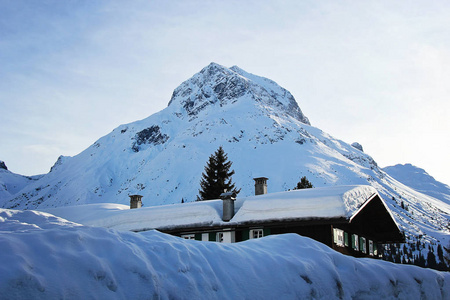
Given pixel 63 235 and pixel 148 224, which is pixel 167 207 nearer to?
pixel 148 224

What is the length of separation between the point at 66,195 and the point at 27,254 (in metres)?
147

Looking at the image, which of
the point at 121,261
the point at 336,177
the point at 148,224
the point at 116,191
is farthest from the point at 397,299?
the point at 116,191

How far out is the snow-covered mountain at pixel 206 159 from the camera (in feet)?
410

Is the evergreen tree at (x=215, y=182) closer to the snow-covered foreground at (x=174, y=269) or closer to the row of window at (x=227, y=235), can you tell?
the row of window at (x=227, y=235)

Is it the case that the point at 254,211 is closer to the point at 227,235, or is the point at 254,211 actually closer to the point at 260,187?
the point at 227,235

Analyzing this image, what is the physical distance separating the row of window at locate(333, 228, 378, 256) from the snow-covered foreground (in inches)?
471

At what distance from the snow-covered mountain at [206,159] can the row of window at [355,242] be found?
8151 cm

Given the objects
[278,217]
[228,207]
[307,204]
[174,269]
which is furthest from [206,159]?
[174,269]

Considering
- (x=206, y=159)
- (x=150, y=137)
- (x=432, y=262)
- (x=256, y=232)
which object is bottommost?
(x=432, y=262)

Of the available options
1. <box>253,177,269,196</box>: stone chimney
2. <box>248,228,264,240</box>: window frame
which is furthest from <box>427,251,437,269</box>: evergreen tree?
<box>248,228,264,240</box>: window frame

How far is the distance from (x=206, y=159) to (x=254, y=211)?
10990 centimetres

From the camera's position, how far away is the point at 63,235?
609 centimetres

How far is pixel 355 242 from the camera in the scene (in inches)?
969

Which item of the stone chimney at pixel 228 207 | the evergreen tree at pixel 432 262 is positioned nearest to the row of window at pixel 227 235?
the stone chimney at pixel 228 207
